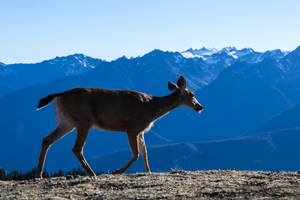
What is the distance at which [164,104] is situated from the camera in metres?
19.4

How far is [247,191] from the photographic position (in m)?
12.6

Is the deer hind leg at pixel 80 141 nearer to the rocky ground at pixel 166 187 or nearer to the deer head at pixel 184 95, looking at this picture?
the rocky ground at pixel 166 187

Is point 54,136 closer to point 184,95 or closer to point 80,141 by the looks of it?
point 80,141

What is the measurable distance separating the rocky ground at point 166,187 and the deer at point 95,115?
4.61 feet

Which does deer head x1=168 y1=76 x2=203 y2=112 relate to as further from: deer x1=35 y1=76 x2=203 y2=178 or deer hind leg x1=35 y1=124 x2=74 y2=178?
deer hind leg x1=35 y1=124 x2=74 y2=178

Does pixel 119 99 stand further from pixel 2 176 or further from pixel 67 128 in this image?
pixel 2 176

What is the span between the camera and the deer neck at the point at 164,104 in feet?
61.5

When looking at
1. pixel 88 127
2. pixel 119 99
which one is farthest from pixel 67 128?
pixel 119 99

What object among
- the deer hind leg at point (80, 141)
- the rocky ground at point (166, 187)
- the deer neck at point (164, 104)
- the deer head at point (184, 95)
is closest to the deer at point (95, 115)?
the deer hind leg at point (80, 141)

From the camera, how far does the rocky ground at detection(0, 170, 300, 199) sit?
40.5 ft

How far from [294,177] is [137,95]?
6602 mm

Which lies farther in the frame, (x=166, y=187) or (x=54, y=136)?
(x=54, y=136)

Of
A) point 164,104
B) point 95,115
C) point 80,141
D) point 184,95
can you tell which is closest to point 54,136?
point 80,141

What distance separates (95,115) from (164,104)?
12.1 feet
